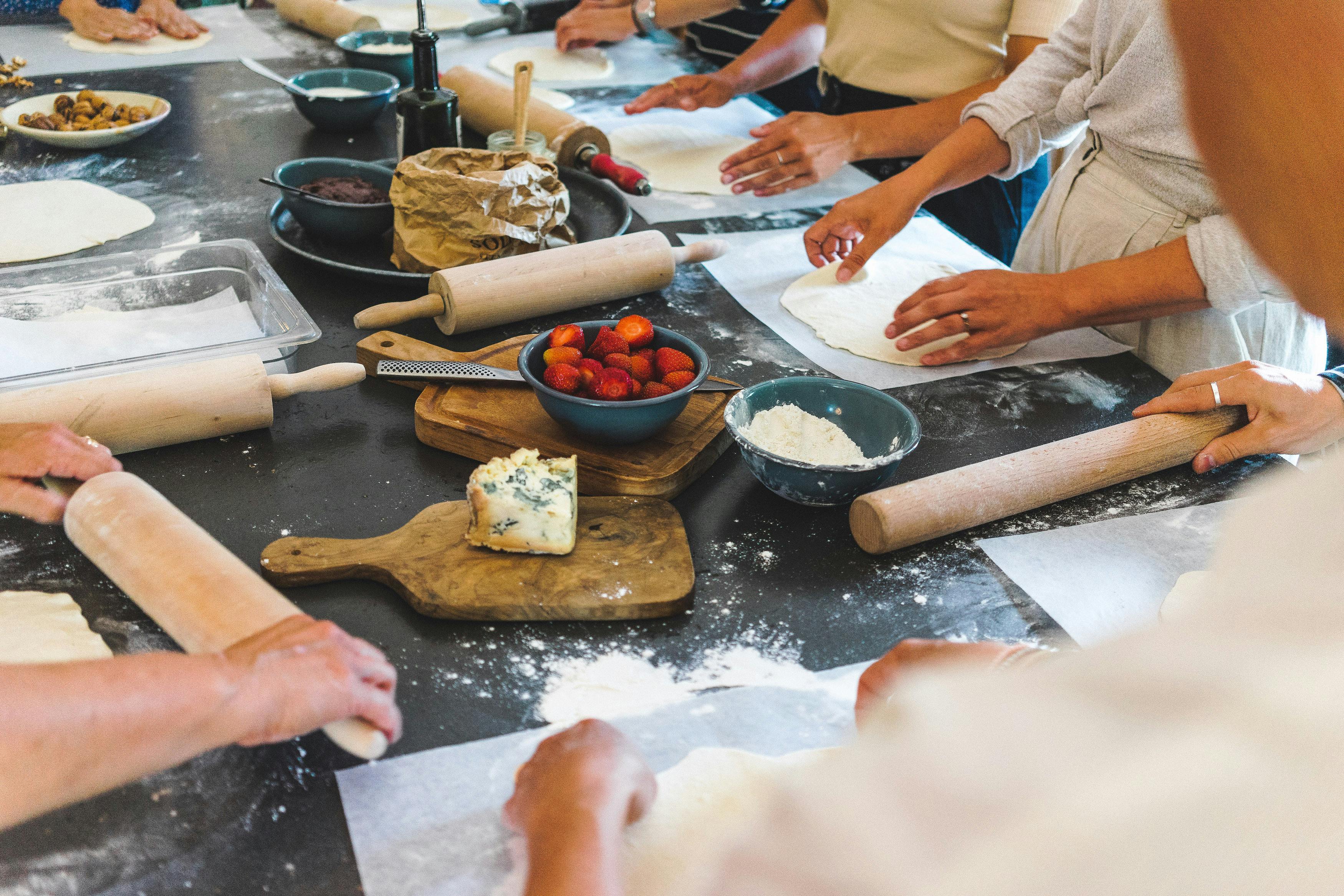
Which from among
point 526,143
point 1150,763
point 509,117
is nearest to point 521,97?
point 526,143

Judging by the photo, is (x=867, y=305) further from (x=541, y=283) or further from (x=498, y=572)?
(x=498, y=572)

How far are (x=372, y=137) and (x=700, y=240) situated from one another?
113cm

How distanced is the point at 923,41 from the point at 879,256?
84 centimetres

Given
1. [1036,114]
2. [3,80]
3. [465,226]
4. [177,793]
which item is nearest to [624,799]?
[177,793]

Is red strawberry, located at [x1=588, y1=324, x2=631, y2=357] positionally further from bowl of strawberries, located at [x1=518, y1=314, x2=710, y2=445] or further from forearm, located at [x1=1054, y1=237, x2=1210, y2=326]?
forearm, located at [x1=1054, y1=237, x2=1210, y2=326]

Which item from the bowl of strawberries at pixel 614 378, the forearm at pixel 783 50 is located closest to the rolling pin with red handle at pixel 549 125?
the forearm at pixel 783 50

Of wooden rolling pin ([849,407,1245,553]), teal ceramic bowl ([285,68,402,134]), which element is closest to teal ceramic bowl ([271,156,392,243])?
teal ceramic bowl ([285,68,402,134])

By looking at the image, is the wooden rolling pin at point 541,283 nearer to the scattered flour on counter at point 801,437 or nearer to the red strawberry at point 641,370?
the red strawberry at point 641,370

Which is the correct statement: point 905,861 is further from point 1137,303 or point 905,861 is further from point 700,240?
point 700,240

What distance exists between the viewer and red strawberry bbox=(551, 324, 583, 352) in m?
1.42

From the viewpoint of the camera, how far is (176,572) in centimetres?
100

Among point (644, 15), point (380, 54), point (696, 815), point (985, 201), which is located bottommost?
point (696, 815)

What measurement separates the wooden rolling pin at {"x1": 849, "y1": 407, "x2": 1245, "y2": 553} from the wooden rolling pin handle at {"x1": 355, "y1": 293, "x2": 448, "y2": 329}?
2.86ft

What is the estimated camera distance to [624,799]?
875 millimetres
